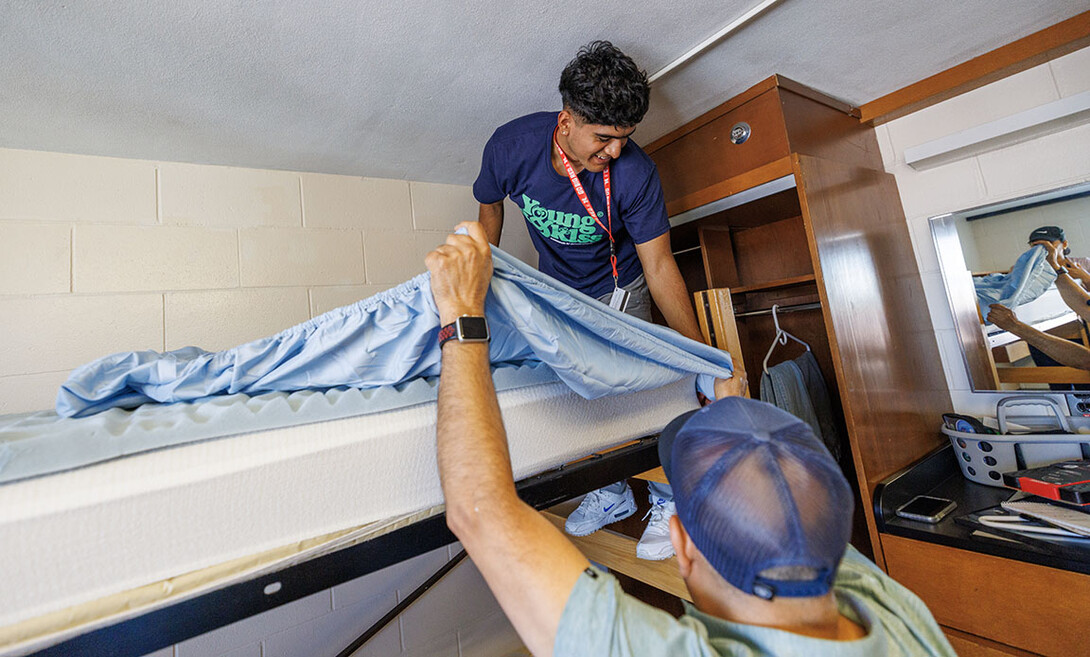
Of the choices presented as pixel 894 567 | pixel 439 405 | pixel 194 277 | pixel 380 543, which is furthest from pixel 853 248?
pixel 194 277

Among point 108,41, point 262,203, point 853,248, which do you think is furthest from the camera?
point 262,203

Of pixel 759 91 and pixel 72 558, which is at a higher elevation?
pixel 759 91

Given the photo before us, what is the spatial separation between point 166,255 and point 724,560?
1.93m

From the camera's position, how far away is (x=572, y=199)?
1453mm

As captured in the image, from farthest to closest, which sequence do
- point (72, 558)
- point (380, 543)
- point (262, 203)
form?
1. point (262, 203)
2. point (380, 543)
3. point (72, 558)

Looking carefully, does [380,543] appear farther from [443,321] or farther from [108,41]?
[108,41]

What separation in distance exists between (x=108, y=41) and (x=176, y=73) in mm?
148

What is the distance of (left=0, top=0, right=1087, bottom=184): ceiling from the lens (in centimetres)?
110

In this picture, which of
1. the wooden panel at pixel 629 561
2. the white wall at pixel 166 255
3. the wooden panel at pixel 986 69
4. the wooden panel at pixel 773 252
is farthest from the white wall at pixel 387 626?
the wooden panel at pixel 986 69

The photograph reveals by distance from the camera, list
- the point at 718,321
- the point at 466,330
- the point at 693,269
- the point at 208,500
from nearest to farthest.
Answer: the point at 208,500 → the point at 466,330 → the point at 718,321 → the point at 693,269

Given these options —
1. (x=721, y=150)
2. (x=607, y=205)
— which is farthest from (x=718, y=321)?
(x=721, y=150)

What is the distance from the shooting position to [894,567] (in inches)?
51.9

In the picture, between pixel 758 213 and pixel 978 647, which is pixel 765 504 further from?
pixel 758 213

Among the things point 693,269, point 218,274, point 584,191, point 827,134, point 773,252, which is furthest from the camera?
point 693,269
